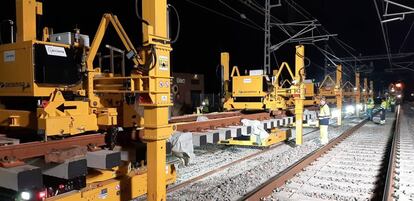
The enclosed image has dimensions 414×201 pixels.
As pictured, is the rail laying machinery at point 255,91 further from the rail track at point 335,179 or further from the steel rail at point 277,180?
the steel rail at point 277,180

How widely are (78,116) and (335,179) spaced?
5517mm

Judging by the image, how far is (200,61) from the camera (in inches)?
1277

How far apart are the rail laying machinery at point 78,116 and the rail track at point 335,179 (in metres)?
2.17


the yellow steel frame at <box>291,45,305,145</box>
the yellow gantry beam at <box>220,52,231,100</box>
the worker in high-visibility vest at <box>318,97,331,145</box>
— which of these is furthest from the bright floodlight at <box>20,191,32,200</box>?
the worker in high-visibility vest at <box>318,97,331,145</box>

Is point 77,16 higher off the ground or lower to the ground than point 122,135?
higher

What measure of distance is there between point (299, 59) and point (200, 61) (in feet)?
67.8

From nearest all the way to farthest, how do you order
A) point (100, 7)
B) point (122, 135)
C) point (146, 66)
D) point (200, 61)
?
point (146, 66), point (122, 135), point (100, 7), point (200, 61)

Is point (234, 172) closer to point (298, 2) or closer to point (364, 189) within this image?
point (364, 189)

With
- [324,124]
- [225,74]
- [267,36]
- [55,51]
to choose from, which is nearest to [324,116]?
[324,124]

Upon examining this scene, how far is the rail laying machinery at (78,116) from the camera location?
4203 mm

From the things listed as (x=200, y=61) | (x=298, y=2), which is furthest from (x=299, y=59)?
(x=200, y=61)

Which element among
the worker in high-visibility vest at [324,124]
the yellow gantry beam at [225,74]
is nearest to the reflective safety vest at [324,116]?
the worker in high-visibility vest at [324,124]

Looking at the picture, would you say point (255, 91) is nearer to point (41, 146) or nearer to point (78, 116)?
point (78, 116)

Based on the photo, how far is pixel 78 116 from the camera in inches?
194
